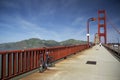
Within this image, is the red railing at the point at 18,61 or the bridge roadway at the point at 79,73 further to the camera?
the bridge roadway at the point at 79,73

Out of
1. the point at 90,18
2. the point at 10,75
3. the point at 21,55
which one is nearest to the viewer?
the point at 10,75

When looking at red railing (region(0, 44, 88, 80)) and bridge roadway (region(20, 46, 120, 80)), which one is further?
bridge roadway (region(20, 46, 120, 80))

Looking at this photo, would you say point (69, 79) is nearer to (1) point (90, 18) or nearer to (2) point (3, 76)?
(2) point (3, 76)

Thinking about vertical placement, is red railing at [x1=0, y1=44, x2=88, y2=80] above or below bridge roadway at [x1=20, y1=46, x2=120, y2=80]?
above

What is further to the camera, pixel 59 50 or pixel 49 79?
pixel 59 50

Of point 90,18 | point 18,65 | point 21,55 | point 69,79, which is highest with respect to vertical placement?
point 90,18

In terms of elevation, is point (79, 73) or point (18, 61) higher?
point (18, 61)

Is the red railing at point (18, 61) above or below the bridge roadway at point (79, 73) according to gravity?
above

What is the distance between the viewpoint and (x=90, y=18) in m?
29.8

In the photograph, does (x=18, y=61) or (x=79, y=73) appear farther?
(x=79, y=73)

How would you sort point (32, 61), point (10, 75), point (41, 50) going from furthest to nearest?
point (41, 50) → point (32, 61) → point (10, 75)

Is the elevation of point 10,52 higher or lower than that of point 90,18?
lower

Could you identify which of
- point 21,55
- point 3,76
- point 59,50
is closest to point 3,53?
point 3,76

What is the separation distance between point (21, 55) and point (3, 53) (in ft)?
3.96
